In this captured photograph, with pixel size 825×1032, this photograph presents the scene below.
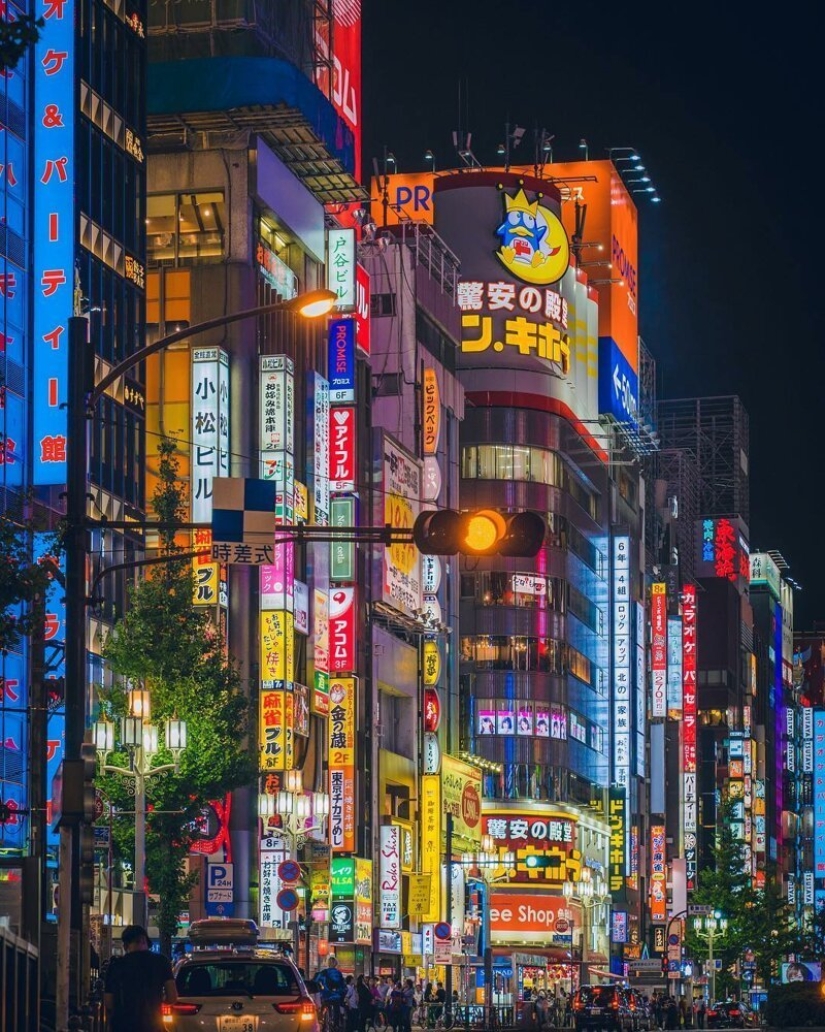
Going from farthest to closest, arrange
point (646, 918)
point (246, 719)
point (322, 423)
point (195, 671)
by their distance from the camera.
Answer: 1. point (646, 918)
2. point (322, 423)
3. point (246, 719)
4. point (195, 671)

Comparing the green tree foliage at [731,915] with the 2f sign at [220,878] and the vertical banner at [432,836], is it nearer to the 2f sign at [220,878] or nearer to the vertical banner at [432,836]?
the vertical banner at [432,836]

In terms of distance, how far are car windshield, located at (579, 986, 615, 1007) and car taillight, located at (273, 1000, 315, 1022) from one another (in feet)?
144

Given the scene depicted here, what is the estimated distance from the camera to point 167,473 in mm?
52031

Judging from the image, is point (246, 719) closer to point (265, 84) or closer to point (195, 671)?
point (195, 671)

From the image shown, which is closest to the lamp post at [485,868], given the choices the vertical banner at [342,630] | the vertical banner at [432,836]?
the vertical banner at [432,836]

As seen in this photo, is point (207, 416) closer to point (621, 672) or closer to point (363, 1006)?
point (363, 1006)

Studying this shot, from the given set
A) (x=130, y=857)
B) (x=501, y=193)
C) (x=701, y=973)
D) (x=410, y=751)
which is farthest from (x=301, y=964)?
(x=701, y=973)

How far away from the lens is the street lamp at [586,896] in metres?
114

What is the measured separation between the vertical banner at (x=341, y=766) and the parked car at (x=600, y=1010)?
10053mm

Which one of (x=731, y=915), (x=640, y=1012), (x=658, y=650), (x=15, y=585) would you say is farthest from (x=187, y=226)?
(x=731, y=915)

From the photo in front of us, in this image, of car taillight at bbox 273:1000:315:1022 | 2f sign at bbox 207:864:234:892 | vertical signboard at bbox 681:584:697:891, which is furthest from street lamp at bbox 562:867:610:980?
car taillight at bbox 273:1000:315:1022

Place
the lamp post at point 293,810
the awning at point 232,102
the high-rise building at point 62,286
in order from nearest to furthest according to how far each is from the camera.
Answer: the high-rise building at point 62,286 → the lamp post at point 293,810 → the awning at point 232,102

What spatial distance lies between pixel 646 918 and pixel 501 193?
149 feet

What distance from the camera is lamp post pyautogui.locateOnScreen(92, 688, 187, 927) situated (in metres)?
47.6
